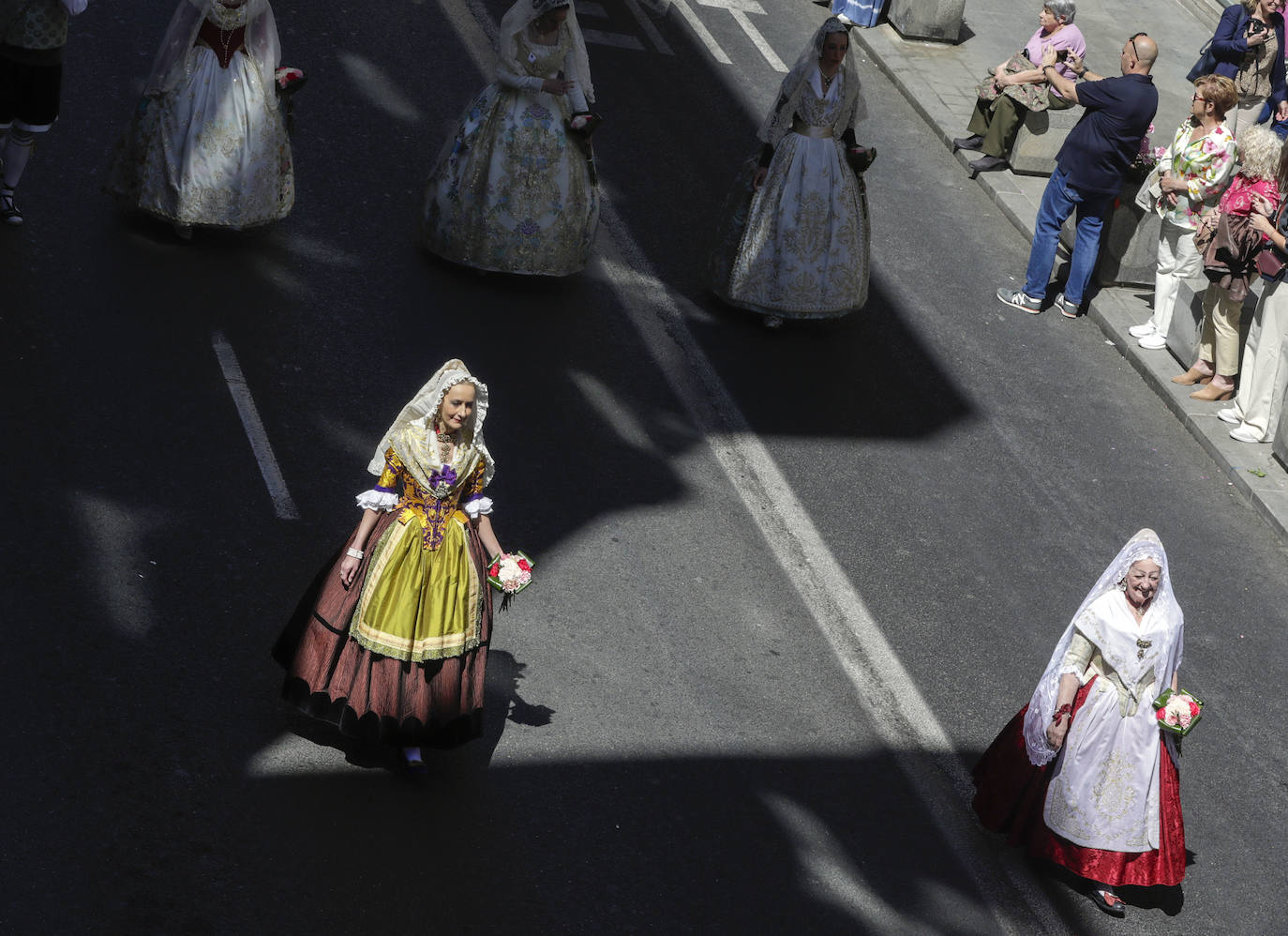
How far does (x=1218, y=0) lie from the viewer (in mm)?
19516

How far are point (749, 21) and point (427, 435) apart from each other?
1062cm

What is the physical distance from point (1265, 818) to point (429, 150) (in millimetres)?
7633

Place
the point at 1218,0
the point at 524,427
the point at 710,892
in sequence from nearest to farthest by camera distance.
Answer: the point at 710,892 < the point at 524,427 < the point at 1218,0

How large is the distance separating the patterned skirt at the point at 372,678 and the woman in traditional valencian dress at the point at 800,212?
4801 mm

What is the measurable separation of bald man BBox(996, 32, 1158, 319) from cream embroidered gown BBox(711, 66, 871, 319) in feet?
5.96

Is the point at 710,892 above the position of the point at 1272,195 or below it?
below

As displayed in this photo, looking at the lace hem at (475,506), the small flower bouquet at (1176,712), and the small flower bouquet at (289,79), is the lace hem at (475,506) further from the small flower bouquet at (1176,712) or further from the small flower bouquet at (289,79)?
the small flower bouquet at (289,79)

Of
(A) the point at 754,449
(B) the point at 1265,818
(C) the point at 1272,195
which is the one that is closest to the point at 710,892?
(B) the point at 1265,818

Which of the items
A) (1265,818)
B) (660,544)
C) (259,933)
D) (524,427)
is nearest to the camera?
(259,933)

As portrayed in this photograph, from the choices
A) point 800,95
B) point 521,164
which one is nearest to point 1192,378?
point 800,95

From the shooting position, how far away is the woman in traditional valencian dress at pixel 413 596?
22.9 ft

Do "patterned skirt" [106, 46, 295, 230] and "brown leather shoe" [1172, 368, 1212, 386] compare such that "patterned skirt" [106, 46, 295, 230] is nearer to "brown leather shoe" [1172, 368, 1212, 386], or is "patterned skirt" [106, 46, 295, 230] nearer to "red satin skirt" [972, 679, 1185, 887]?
"red satin skirt" [972, 679, 1185, 887]

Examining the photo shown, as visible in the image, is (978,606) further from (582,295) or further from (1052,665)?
(582,295)

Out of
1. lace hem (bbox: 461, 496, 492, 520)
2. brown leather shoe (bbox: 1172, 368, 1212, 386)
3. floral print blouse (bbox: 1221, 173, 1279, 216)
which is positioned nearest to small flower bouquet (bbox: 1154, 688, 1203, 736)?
lace hem (bbox: 461, 496, 492, 520)
